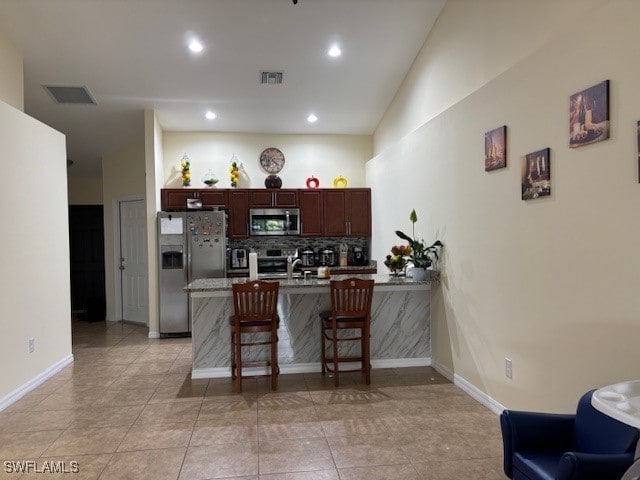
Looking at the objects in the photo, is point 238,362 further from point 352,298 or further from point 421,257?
point 421,257

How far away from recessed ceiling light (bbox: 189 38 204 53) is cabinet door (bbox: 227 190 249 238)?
2344 millimetres

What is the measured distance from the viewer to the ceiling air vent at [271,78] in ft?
17.9

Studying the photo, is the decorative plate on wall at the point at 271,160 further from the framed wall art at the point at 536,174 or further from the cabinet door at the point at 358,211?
the framed wall art at the point at 536,174

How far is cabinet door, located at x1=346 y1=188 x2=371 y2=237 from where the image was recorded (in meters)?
7.10

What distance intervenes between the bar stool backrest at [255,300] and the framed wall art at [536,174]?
217cm

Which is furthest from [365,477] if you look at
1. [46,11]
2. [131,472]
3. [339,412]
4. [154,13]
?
[46,11]

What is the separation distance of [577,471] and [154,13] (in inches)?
190

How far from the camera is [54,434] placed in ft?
10.5

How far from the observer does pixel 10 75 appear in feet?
14.5

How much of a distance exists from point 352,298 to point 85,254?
6464mm

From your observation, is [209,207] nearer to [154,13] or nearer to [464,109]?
[154,13]

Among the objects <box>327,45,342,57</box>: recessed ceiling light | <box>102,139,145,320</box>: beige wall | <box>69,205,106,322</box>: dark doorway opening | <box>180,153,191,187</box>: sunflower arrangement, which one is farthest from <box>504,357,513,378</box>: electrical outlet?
<box>69,205,106,322</box>: dark doorway opening

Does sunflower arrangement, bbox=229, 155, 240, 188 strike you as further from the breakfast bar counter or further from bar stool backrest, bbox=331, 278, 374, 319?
bar stool backrest, bbox=331, 278, 374, 319

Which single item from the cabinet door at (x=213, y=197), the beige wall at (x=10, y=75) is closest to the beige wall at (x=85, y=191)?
the cabinet door at (x=213, y=197)
